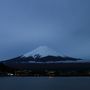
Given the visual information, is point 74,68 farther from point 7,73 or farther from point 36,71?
point 7,73

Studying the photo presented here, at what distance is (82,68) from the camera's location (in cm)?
13988

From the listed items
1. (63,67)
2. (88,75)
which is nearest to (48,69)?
(63,67)

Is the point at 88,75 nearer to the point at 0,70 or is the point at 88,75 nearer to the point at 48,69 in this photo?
the point at 48,69

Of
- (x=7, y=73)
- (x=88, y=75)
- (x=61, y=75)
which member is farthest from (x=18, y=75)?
(x=88, y=75)

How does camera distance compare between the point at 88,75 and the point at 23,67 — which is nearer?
the point at 88,75

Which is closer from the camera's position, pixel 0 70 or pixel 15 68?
pixel 0 70

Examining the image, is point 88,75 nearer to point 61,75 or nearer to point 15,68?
point 61,75

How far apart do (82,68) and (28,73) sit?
18964mm

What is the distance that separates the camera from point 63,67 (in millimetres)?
141875

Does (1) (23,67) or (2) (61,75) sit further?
(1) (23,67)

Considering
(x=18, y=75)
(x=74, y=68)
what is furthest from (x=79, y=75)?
(x=18, y=75)

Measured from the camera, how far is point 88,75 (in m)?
133

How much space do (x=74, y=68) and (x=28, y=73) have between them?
16.1 m

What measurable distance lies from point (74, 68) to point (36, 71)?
43.3 feet
